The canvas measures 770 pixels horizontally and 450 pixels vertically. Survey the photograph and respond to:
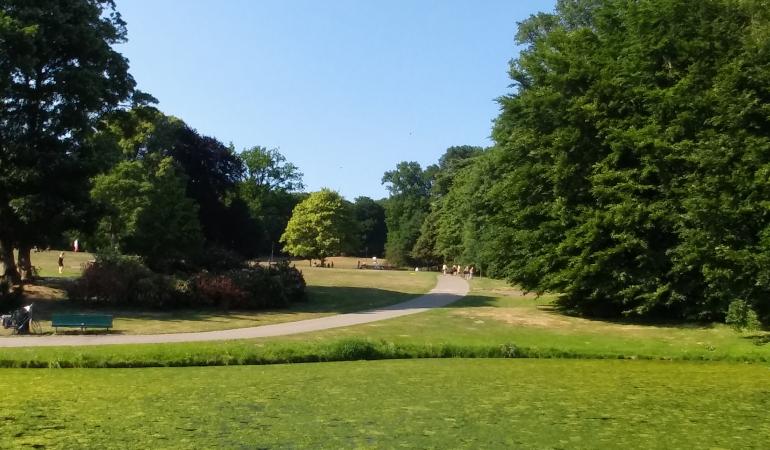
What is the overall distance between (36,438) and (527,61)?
29.1 m

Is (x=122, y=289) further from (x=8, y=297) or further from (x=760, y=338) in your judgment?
(x=760, y=338)

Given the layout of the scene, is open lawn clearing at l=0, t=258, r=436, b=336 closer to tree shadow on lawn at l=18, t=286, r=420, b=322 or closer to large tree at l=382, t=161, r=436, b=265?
tree shadow on lawn at l=18, t=286, r=420, b=322

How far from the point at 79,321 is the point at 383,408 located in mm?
15577

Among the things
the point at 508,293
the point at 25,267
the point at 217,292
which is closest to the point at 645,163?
the point at 508,293

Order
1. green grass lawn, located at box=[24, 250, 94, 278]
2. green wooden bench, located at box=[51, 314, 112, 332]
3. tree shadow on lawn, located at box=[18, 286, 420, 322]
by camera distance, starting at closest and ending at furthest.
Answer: green wooden bench, located at box=[51, 314, 112, 332]
tree shadow on lawn, located at box=[18, 286, 420, 322]
green grass lawn, located at box=[24, 250, 94, 278]

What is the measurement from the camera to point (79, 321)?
23641 millimetres

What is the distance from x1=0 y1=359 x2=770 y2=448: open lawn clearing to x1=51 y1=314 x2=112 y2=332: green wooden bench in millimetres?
7162

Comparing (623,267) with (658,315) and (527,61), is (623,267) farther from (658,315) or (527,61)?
(527,61)

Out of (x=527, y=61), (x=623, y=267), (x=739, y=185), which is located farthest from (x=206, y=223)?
(x=739, y=185)

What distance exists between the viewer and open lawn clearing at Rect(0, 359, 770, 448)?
9.55m

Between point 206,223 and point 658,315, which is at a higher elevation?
point 206,223

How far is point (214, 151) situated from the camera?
64.9m

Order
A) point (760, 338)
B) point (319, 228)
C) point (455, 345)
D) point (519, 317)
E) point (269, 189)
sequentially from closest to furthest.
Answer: point (455, 345) → point (760, 338) → point (519, 317) → point (319, 228) → point (269, 189)

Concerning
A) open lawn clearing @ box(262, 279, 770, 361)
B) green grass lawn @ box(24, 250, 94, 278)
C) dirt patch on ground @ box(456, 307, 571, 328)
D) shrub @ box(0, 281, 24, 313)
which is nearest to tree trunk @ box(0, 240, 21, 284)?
shrub @ box(0, 281, 24, 313)
